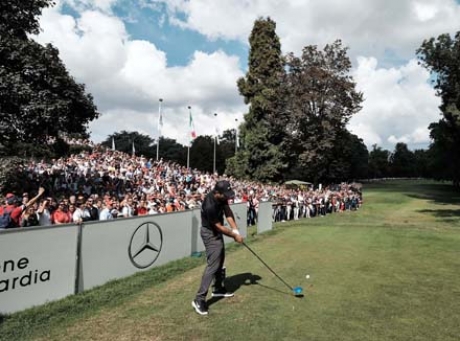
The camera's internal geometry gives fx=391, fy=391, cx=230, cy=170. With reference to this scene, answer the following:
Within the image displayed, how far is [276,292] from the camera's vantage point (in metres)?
7.52

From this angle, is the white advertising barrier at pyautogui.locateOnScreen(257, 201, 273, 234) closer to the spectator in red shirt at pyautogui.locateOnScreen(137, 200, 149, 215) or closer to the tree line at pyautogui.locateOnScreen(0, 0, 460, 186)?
the spectator in red shirt at pyautogui.locateOnScreen(137, 200, 149, 215)

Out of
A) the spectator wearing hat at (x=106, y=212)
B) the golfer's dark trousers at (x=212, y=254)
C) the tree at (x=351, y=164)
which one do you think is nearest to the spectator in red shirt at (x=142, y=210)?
the spectator wearing hat at (x=106, y=212)

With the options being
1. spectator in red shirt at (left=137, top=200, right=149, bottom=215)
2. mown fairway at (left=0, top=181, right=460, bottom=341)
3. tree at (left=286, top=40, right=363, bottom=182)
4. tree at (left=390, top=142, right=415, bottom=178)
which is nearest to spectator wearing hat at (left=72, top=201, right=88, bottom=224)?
spectator in red shirt at (left=137, top=200, right=149, bottom=215)

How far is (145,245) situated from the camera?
970 centimetres

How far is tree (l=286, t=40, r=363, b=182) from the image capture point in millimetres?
41312

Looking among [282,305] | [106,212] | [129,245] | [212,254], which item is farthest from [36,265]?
[106,212]

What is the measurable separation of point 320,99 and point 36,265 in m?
38.9

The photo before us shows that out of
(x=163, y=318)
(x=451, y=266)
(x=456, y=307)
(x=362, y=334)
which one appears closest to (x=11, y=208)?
(x=163, y=318)

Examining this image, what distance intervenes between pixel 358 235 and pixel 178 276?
8.78 meters

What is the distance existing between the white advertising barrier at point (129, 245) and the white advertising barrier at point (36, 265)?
391mm

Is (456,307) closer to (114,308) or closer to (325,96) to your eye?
(114,308)

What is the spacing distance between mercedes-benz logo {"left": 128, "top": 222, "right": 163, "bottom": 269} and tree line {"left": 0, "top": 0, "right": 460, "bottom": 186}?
1180cm

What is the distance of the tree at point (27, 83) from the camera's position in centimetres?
1800

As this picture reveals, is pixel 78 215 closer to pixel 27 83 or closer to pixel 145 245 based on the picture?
pixel 145 245
